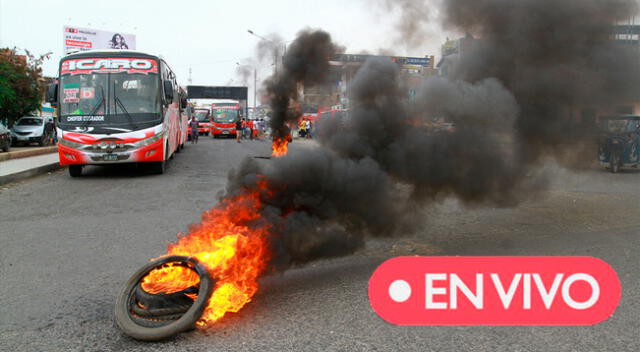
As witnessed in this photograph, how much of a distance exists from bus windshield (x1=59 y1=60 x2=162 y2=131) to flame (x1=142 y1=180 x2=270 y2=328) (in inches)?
354

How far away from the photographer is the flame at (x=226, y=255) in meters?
3.45

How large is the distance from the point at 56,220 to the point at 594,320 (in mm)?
6785

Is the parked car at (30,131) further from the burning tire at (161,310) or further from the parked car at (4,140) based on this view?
the burning tire at (161,310)

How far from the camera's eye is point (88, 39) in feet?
123

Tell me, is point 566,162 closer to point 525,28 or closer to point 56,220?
point 525,28

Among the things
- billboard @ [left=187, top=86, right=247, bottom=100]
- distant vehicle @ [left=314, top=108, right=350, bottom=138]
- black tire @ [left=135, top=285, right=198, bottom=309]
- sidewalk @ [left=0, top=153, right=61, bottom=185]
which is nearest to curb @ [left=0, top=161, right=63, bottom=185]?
sidewalk @ [left=0, top=153, right=61, bottom=185]

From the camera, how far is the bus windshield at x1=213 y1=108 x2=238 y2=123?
1466 inches

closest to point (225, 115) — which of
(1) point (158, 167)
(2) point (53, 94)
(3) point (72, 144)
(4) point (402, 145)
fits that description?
(1) point (158, 167)

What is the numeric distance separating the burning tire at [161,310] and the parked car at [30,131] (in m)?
25.2

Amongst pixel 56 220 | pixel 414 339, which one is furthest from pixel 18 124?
pixel 414 339

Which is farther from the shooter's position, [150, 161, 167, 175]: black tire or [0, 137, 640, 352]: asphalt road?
[150, 161, 167, 175]: black tire

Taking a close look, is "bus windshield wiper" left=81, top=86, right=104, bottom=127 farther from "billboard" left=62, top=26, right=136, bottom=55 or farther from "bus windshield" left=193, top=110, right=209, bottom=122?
"bus windshield" left=193, top=110, right=209, bottom=122

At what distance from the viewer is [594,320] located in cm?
349

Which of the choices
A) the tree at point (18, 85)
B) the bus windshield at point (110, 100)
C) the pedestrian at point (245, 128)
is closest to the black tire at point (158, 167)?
the bus windshield at point (110, 100)
